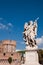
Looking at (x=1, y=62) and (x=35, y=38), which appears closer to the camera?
(x=35, y=38)

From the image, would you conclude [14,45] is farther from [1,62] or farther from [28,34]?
[28,34]

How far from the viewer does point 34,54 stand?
15.0m

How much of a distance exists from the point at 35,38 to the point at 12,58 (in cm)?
4332

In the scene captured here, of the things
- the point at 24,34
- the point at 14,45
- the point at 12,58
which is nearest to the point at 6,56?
the point at 12,58

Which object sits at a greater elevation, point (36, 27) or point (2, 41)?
point (2, 41)

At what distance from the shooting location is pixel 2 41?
69.5m

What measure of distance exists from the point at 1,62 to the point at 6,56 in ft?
6.62

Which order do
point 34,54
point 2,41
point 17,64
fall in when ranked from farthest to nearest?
point 2,41 → point 17,64 → point 34,54

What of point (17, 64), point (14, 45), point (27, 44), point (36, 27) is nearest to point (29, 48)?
point (27, 44)

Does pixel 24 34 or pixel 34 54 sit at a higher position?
pixel 24 34

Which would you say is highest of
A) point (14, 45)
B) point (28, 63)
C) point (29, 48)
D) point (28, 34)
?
point (14, 45)

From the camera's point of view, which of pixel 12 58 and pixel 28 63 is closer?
pixel 28 63

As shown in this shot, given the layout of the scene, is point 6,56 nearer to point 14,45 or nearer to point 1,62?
point 1,62

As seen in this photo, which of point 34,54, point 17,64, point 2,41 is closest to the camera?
point 34,54
